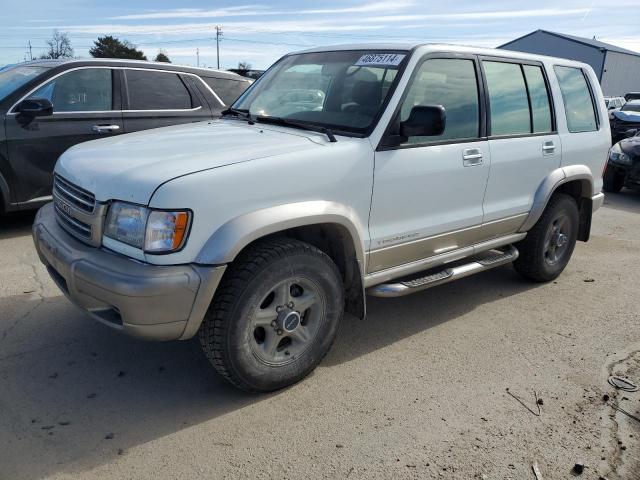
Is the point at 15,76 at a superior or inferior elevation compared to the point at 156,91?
superior

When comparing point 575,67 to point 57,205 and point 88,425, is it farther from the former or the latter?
point 88,425

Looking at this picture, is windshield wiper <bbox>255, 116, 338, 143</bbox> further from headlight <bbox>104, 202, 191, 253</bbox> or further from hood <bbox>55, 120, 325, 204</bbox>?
headlight <bbox>104, 202, 191, 253</bbox>

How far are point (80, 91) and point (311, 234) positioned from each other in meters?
4.01

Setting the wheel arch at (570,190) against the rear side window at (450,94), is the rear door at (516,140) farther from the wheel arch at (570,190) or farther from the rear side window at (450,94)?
the rear side window at (450,94)

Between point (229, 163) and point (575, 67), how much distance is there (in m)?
3.83

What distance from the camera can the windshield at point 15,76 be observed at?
18.6 ft

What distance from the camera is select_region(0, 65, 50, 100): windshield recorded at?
5655 mm

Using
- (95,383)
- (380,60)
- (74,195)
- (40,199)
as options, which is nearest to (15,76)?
(40,199)

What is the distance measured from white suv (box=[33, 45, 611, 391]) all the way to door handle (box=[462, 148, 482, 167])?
1 centimetres

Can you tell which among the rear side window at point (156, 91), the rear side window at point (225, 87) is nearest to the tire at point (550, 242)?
the rear side window at point (225, 87)

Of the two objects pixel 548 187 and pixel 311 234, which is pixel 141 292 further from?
pixel 548 187

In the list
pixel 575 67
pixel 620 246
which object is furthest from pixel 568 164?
pixel 620 246

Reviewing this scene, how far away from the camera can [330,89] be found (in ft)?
12.2

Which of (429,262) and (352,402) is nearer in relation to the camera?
(352,402)
